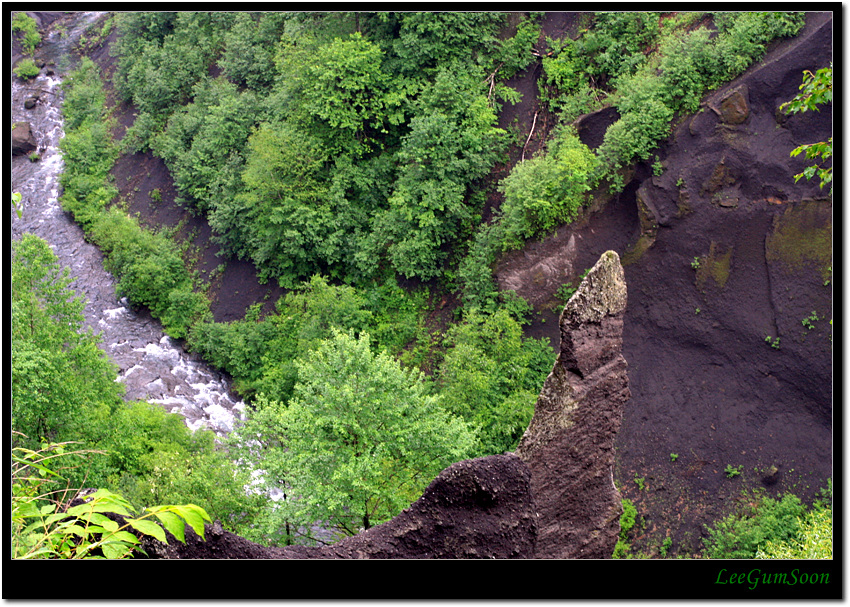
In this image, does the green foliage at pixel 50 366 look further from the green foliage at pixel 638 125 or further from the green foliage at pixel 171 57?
the green foliage at pixel 171 57

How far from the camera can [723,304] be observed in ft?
56.8

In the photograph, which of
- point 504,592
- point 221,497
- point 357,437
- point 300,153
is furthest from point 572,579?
point 300,153

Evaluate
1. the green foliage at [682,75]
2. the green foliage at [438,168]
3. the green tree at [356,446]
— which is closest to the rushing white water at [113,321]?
the green tree at [356,446]

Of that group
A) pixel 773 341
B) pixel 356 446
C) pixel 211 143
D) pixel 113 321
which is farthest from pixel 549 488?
pixel 211 143

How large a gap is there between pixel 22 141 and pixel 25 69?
26.1ft

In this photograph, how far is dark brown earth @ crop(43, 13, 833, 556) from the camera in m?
15.8

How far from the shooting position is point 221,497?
14.4m

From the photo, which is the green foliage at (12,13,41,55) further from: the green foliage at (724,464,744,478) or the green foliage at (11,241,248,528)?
the green foliage at (724,464,744,478)

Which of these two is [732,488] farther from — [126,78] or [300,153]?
[126,78]

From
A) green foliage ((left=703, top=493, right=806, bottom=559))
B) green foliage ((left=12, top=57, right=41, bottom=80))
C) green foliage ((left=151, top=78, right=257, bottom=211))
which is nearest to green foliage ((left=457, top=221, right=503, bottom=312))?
green foliage ((left=703, top=493, right=806, bottom=559))

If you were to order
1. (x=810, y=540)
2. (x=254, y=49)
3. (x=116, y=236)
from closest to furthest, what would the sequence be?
(x=810, y=540) → (x=116, y=236) → (x=254, y=49)

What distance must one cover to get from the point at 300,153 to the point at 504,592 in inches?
843

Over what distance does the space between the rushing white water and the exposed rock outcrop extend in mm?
15596

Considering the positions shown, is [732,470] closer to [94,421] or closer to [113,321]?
[94,421]
